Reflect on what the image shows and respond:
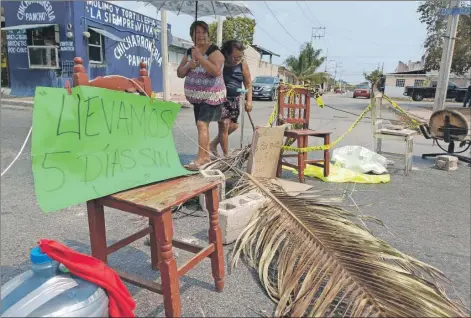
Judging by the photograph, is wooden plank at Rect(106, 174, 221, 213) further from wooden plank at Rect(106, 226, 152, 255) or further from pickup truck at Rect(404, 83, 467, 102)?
pickup truck at Rect(404, 83, 467, 102)

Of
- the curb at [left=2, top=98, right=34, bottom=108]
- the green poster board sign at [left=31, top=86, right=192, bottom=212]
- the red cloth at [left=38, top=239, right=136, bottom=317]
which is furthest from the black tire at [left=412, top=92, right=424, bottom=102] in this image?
the red cloth at [left=38, top=239, right=136, bottom=317]

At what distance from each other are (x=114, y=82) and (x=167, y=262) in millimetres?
1042

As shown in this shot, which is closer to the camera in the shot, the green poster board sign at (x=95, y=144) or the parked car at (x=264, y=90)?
the green poster board sign at (x=95, y=144)

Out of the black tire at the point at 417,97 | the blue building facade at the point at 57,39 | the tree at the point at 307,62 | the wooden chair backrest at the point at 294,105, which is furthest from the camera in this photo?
the tree at the point at 307,62

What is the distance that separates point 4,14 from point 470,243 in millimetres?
15055

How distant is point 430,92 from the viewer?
79.2 feet

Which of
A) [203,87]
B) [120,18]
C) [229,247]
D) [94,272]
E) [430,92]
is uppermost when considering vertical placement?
[120,18]

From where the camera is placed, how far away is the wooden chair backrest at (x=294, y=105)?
4.70 meters

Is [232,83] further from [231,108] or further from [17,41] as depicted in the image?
[17,41]

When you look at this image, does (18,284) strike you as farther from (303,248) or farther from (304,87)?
(304,87)

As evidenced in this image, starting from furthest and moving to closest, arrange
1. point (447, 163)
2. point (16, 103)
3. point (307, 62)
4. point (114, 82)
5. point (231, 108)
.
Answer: point (307, 62) < point (16, 103) < point (447, 163) < point (231, 108) < point (114, 82)

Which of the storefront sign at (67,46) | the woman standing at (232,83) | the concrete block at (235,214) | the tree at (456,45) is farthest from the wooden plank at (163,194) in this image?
the storefront sign at (67,46)

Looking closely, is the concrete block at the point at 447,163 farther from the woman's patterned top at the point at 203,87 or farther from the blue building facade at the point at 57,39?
the blue building facade at the point at 57,39

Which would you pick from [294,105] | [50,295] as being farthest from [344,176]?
[50,295]
